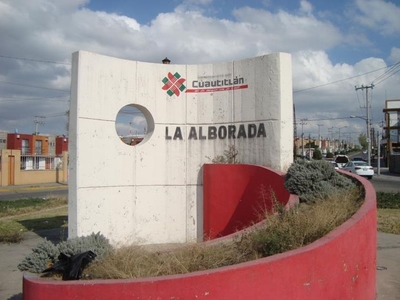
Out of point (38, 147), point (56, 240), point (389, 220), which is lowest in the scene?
point (56, 240)

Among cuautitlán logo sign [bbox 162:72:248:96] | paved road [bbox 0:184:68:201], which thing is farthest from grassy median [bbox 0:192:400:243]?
cuautitlán logo sign [bbox 162:72:248:96]

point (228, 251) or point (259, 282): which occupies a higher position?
point (228, 251)

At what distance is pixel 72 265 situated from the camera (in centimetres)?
457

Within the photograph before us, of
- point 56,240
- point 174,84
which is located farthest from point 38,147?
point 174,84

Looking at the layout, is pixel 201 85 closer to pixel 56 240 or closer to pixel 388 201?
pixel 56 240

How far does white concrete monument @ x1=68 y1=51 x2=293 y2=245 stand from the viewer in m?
9.70

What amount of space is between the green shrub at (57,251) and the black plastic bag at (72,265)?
209mm

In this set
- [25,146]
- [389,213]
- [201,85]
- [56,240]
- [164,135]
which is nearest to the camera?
[164,135]

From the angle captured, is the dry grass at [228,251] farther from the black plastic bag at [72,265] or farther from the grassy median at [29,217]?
the grassy median at [29,217]

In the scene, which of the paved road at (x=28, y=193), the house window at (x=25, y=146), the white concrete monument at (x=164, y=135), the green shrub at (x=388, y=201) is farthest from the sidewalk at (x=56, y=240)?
the house window at (x=25, y=146)

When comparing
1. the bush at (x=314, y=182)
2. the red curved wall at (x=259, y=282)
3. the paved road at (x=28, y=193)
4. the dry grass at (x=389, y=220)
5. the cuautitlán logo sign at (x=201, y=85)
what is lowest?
the paved road at (x=28, y=193)

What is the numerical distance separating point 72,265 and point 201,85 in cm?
750

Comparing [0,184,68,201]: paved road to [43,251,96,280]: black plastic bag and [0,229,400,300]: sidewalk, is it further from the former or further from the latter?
[43,251,96,280]: black plastic bag

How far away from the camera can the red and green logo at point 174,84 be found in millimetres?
11082
